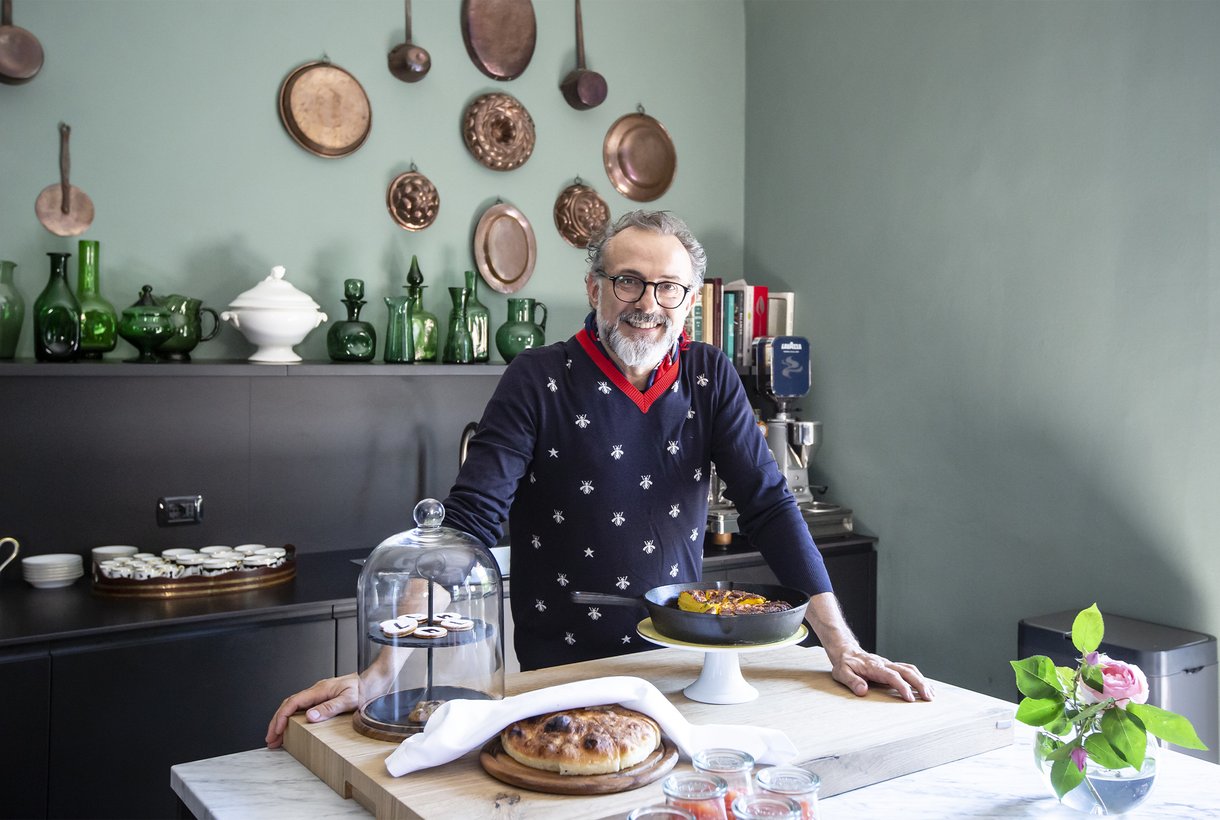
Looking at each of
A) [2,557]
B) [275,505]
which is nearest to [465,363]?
[275,505]

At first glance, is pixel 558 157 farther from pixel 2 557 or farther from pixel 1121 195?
pixel 2 557

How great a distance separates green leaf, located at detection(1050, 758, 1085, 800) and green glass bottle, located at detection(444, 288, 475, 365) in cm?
228

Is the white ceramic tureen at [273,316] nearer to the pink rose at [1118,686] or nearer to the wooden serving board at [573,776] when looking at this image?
the wooden serving board at [573,776]

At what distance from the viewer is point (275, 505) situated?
120 inches

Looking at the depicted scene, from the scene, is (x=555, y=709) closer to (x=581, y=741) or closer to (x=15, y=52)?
(x=581, y=741)

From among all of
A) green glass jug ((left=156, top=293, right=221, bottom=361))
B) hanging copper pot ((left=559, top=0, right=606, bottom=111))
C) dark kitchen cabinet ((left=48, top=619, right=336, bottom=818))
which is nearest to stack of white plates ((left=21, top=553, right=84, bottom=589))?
dark kitchen cabinet ((left=48, top=619, right=336, bottom=818))

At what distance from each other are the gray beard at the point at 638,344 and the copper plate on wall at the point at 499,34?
1.74 meters

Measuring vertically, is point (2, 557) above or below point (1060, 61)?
below

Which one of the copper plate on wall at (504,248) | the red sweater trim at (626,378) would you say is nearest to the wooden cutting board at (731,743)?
the red sweater trim at (626,378)

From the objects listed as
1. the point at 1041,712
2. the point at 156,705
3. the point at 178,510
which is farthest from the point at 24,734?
the point at 1041,712

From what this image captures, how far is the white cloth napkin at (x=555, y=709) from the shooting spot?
1227mm

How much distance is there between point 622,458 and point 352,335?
4.25 feet

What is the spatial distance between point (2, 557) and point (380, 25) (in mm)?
1842

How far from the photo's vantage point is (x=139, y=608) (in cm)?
241
